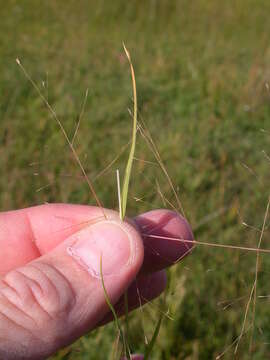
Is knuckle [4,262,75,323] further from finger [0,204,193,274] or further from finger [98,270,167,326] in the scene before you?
finger [98,270,167,326]

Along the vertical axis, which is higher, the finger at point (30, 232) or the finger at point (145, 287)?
Answer: the finger at point (30, 232)

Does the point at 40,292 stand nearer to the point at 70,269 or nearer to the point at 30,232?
the point at 70,269

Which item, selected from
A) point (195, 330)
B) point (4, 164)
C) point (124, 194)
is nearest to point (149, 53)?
point (4, 164)

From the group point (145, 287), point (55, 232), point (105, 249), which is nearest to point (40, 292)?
point (105, 249)

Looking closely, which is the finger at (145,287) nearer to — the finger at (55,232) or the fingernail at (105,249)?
the finger at (55,232)

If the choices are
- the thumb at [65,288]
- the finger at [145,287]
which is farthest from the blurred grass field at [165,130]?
the thumb at [65,288]
